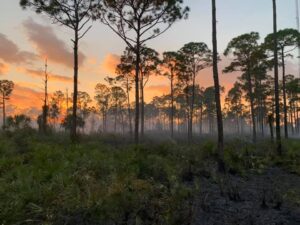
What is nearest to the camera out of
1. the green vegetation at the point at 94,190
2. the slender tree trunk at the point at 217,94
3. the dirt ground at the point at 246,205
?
the green vegetation at the point at 94,190

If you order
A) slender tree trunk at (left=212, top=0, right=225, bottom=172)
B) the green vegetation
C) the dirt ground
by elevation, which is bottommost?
the dirt ground

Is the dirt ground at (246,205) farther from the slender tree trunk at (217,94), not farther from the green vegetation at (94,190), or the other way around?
the slender tree trunk at (217,94)

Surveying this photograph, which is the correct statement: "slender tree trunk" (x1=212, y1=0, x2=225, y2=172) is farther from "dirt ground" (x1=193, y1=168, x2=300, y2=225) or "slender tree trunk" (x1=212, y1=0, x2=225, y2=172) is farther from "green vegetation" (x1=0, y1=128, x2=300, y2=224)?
"dirt ground" (x1=193, y1=168, x2=300, y2=225)

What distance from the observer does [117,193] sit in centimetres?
719

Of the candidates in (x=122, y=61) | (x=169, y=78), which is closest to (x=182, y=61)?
(x=169, y=78)

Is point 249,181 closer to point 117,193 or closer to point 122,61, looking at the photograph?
point 117,193

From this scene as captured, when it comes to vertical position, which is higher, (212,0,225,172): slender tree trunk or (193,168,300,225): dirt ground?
(212,0,225,172): slender tree trunk

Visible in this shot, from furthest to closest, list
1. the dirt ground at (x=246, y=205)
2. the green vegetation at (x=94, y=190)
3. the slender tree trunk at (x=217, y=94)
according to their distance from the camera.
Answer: the slender tree trunk at (x=217, y=94), the dirt ground at (x=246, y=205), the green vegetation at (x=94, y=190)

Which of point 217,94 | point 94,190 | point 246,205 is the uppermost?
point 217,94

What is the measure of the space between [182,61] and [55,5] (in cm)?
2016

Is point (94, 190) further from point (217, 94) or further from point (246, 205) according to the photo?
point (217, 94)

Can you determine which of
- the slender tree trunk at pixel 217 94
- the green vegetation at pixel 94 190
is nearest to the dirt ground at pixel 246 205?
the green vegetation at pixel 94 190

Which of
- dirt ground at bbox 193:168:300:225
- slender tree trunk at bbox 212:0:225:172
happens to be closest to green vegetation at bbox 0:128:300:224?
dirt ground at bbox 193:168:300:225

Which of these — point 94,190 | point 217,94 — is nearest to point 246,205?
point 94,190
